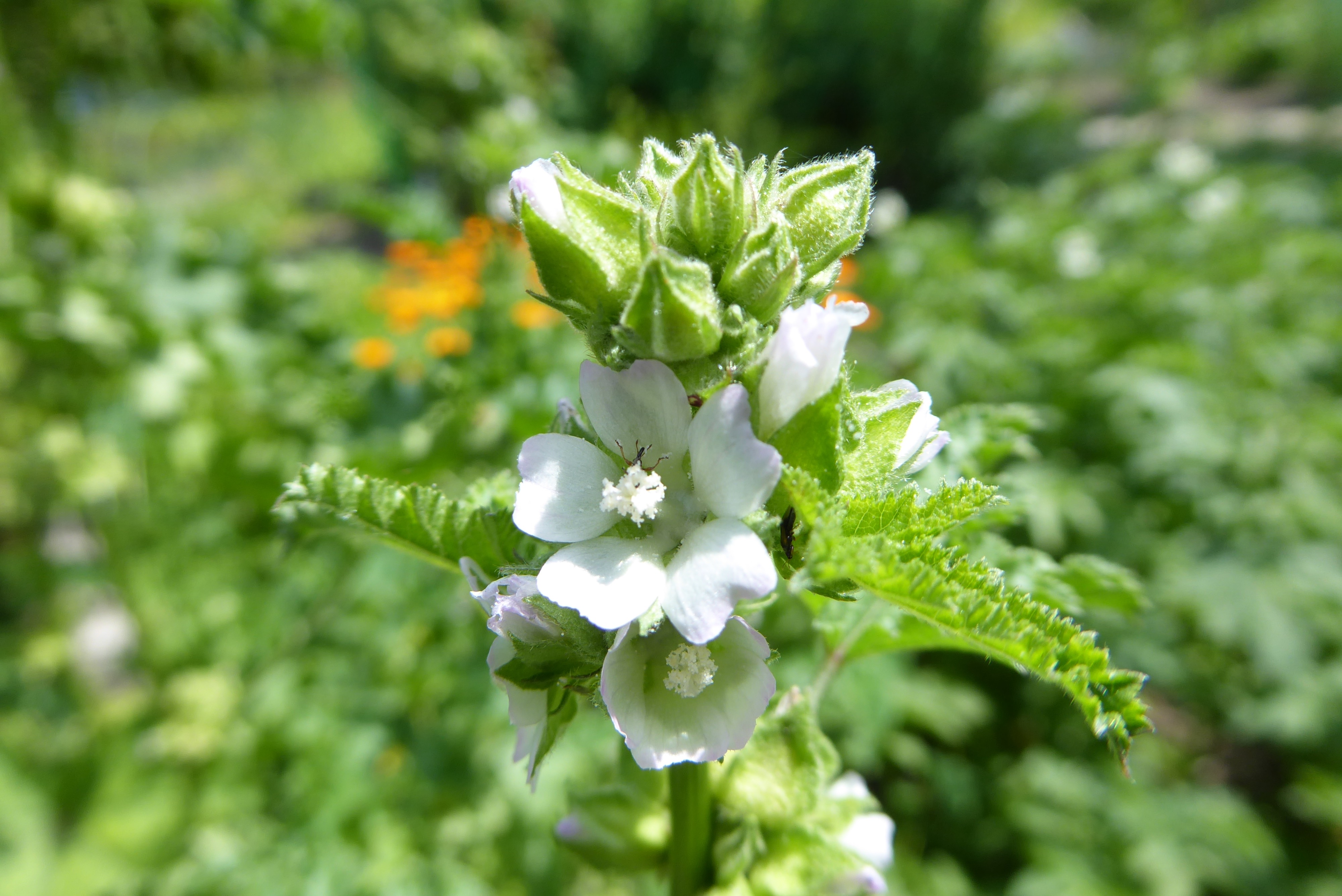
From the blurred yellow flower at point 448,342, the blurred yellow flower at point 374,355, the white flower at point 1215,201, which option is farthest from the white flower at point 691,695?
the white flower at point 1215,201

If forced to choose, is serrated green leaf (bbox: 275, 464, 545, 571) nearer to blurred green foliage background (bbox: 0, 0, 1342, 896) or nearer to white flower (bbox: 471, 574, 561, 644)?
white flower (bbox: 471, 574, 561, 644)

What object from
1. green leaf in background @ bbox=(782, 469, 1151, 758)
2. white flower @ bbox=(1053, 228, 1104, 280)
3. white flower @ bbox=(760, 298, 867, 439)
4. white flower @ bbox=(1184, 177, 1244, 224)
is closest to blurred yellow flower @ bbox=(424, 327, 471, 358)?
white flower @ bbox=(760, 298, 867, 439)

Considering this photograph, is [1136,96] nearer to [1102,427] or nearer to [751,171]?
[1102,427]

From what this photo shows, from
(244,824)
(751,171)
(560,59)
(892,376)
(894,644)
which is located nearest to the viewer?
(751,171)

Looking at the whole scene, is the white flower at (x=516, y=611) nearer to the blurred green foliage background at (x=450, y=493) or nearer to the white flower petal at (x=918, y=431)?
the white flower petal at (x=918, y=431)

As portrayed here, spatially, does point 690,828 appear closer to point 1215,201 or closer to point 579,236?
point 579,236

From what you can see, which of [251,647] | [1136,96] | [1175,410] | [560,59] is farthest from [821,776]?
[1136,96]
